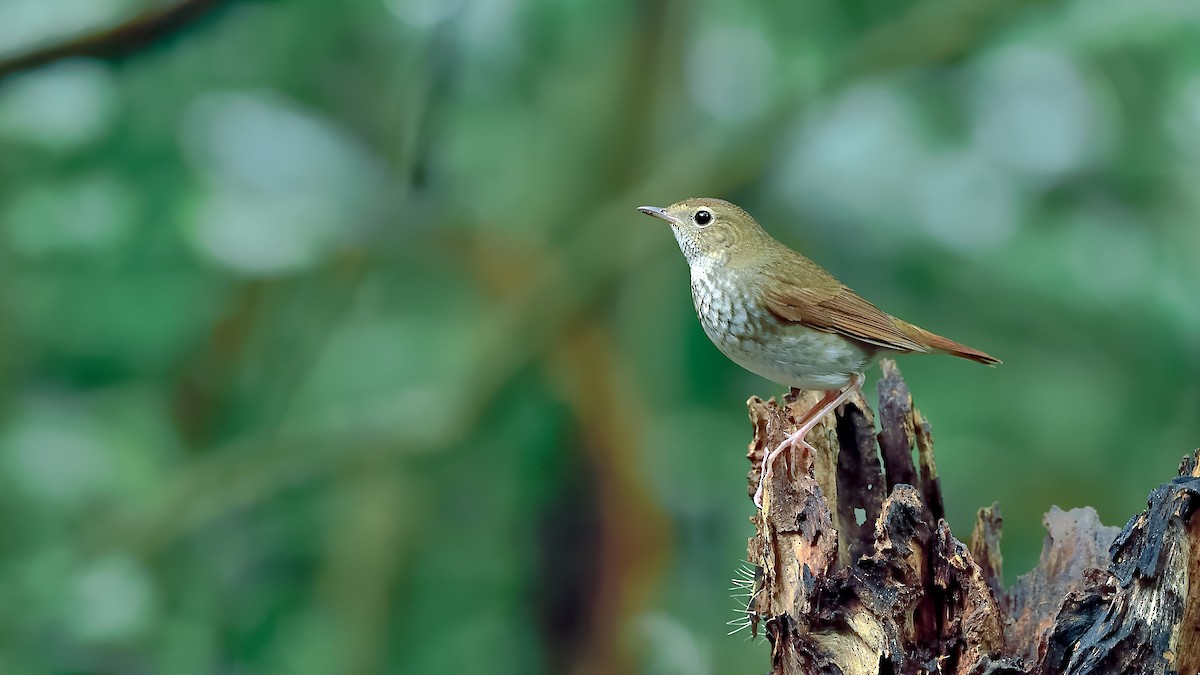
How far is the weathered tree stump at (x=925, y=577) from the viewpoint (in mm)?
1777

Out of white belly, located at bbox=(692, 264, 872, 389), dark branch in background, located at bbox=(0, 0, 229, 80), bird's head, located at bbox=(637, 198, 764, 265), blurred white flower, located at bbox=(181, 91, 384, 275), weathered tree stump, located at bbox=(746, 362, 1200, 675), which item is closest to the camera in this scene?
weathered tree stump, located at bbox=(746, 362, 1200, 675)

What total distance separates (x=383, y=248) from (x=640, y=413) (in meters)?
1.09

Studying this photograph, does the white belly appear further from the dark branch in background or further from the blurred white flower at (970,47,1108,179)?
the dark branch in background

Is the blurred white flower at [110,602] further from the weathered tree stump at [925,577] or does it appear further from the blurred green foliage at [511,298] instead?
the weathered tree stump at [925,577]

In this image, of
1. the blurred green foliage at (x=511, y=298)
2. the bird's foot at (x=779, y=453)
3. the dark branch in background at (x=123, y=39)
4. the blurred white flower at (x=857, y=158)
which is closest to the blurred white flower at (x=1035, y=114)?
the blurred green foliage at (x=511, y=298)

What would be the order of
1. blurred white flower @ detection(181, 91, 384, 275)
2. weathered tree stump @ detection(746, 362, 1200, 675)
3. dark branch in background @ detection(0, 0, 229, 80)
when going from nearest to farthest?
1. weathered tree stump @ detection(746, 362, 1200, 675)
2. dark branch in background @ detection(0, 0, 229, 80)
3. blurred white flower @ detection(181, 91, 384, 275)

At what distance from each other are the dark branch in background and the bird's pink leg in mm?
2421

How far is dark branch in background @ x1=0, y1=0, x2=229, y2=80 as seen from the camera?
11.3 feet

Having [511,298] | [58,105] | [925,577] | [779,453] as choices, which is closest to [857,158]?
[511,298]

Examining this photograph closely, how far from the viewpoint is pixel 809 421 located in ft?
7.97

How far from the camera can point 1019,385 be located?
12.2 feet

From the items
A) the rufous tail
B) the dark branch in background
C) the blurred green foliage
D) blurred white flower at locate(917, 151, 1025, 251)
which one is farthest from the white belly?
the dark branch in background

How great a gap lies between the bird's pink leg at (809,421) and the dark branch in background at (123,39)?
2421 millimetres

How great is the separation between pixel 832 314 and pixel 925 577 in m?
0.74
